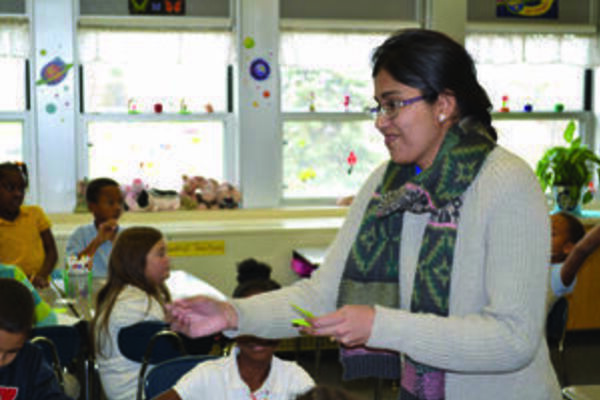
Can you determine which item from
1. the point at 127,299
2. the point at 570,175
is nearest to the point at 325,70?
the point at 570,175

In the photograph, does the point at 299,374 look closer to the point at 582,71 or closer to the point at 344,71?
the point at 344,71

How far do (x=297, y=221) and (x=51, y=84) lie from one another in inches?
79.6

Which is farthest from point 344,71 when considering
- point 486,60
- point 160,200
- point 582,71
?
point 582,71

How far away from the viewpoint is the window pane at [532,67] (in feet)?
20.5

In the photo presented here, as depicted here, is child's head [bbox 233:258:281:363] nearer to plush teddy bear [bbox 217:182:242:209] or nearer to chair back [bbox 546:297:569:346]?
chair back [bbox 546:297:569:346]

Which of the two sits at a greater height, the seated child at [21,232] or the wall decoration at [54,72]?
the wall decoration at [54,72]

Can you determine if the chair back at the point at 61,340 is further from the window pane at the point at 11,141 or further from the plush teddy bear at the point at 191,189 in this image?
the window pane at the point at 11,141

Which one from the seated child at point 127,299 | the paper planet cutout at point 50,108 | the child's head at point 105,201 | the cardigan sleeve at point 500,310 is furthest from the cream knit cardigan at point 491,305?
the paper planet cutout at point 50,108

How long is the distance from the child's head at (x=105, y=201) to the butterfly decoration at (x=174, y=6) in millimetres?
1709

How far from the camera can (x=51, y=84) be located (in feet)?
17.6

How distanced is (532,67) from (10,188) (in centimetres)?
437

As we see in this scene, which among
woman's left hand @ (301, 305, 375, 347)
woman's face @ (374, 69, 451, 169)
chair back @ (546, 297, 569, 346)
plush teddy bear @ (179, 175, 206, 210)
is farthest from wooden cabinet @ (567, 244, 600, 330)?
woman's left hand @ (301, 305, 375, 347)

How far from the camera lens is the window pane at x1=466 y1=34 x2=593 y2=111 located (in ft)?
20.5

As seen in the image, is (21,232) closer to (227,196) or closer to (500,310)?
(227,196)
